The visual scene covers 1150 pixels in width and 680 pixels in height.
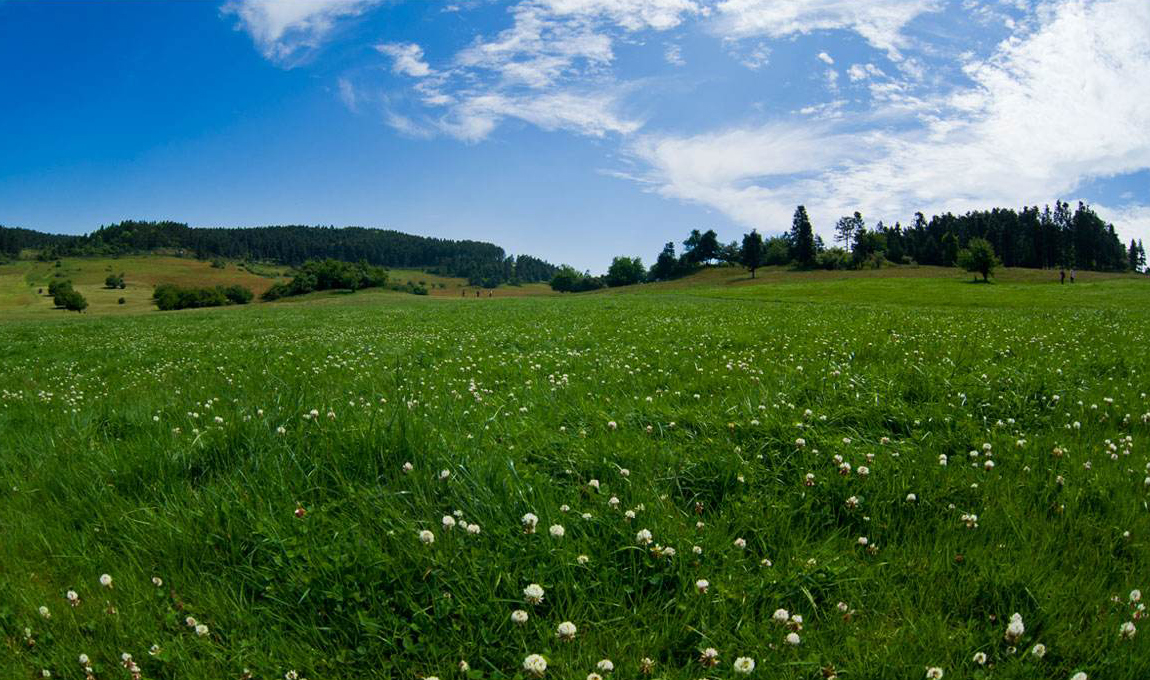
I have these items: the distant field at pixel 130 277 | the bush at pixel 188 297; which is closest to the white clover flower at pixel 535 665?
the bush at pixel 188 297

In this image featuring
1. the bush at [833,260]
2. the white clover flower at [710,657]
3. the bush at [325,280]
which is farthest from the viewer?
the bush at [325,280]

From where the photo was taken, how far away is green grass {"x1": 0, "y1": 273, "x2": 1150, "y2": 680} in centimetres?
250

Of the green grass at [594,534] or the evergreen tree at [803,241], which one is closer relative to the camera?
the green grass at [594,534]

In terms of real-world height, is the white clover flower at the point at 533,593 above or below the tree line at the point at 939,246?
below

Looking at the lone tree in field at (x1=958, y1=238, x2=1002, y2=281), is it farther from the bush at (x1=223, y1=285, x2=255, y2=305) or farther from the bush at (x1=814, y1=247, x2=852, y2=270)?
the bush at (x1=223, y1=285, x2=255, y2=305)

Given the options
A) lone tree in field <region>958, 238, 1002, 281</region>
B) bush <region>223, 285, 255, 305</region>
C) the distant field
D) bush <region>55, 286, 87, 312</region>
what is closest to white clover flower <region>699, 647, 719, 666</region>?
lone tree in field <region>958, 238, 1002, 281</region>

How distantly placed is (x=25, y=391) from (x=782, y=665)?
1197 centimetres

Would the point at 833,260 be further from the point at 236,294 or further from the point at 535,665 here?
the point at 535,665

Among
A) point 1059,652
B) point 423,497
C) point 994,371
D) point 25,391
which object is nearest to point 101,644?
point 423,497

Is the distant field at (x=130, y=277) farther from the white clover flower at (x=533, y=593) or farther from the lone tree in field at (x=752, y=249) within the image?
the white clover flower at (x=533, y=593)

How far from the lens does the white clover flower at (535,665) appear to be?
7.25 ft

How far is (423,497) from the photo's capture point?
3.34 m

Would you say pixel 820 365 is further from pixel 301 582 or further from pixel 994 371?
pixel 301 582

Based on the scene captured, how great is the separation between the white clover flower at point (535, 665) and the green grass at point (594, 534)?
0.13 meters
